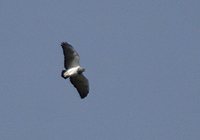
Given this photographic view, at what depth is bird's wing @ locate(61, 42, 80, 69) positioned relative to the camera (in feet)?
174

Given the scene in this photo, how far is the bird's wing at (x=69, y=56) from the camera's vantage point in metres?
52.9

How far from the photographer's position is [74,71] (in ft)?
173

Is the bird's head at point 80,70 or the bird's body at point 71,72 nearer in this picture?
the bird's body at point 71,72

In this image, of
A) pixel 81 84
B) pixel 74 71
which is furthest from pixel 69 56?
pixel 81 84

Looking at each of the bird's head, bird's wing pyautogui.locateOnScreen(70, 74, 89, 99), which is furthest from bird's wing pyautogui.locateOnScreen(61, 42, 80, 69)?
bird's wing pyautogui.locateOnScreen(70, 74, 89, 99)

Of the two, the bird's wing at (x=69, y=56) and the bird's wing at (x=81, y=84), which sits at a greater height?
the bird's wing at (x=69, y=56)

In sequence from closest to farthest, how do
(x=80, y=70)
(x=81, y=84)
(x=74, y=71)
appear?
(x=74, y=71) → (x=80, y=70) → (x=81, y=84)

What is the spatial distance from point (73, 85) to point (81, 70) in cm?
110

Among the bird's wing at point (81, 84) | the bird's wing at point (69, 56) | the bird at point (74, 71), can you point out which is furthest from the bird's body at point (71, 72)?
the bird's wing at point (81, 84)

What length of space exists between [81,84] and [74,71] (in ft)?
4.08

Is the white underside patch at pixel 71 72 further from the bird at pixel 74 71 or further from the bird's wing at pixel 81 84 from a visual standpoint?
the bird's wing at pixel 81 84

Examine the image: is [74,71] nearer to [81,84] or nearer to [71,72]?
[71,72]

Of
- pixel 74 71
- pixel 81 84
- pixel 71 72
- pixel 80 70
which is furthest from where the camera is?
pixel 81 84

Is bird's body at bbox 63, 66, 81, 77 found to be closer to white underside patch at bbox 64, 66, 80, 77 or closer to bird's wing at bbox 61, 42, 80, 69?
white underside patch at bbox 64, 66, 80, 77
